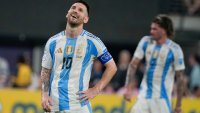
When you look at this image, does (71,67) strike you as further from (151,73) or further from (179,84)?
(179,84)

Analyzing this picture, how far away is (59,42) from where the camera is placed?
10.2 metres

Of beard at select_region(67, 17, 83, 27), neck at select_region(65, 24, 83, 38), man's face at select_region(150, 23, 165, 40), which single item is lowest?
man's face at select_region(150, 23, 165, 40)

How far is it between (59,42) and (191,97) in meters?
7.43

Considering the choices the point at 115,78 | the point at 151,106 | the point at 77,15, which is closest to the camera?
the point at 77,15

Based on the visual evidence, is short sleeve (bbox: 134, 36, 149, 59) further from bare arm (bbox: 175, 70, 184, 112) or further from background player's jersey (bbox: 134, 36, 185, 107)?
bare arm (bbox: 175, 70, 184, 112)

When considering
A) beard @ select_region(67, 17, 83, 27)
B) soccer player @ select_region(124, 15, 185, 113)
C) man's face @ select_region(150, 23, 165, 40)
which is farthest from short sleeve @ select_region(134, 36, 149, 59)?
beard @ select_region(67, 17, 83, 27)

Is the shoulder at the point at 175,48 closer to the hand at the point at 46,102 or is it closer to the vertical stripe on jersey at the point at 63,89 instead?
the vertical stripe on jersey at the point at 63,89

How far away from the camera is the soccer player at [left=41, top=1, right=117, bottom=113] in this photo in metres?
10.1

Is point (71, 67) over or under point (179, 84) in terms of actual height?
over

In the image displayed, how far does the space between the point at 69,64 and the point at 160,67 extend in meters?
2.95

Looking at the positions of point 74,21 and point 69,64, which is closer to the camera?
point 74,21

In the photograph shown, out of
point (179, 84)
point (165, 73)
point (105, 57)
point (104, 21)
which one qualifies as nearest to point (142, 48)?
point (165, 73)

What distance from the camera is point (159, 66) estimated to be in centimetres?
1278

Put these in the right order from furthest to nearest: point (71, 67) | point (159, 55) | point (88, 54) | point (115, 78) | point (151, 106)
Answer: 1. point (115, 78)
2. point (159, 55)
3. point (151, 106)
4. point (88, 54)
5. point (71, 67)
